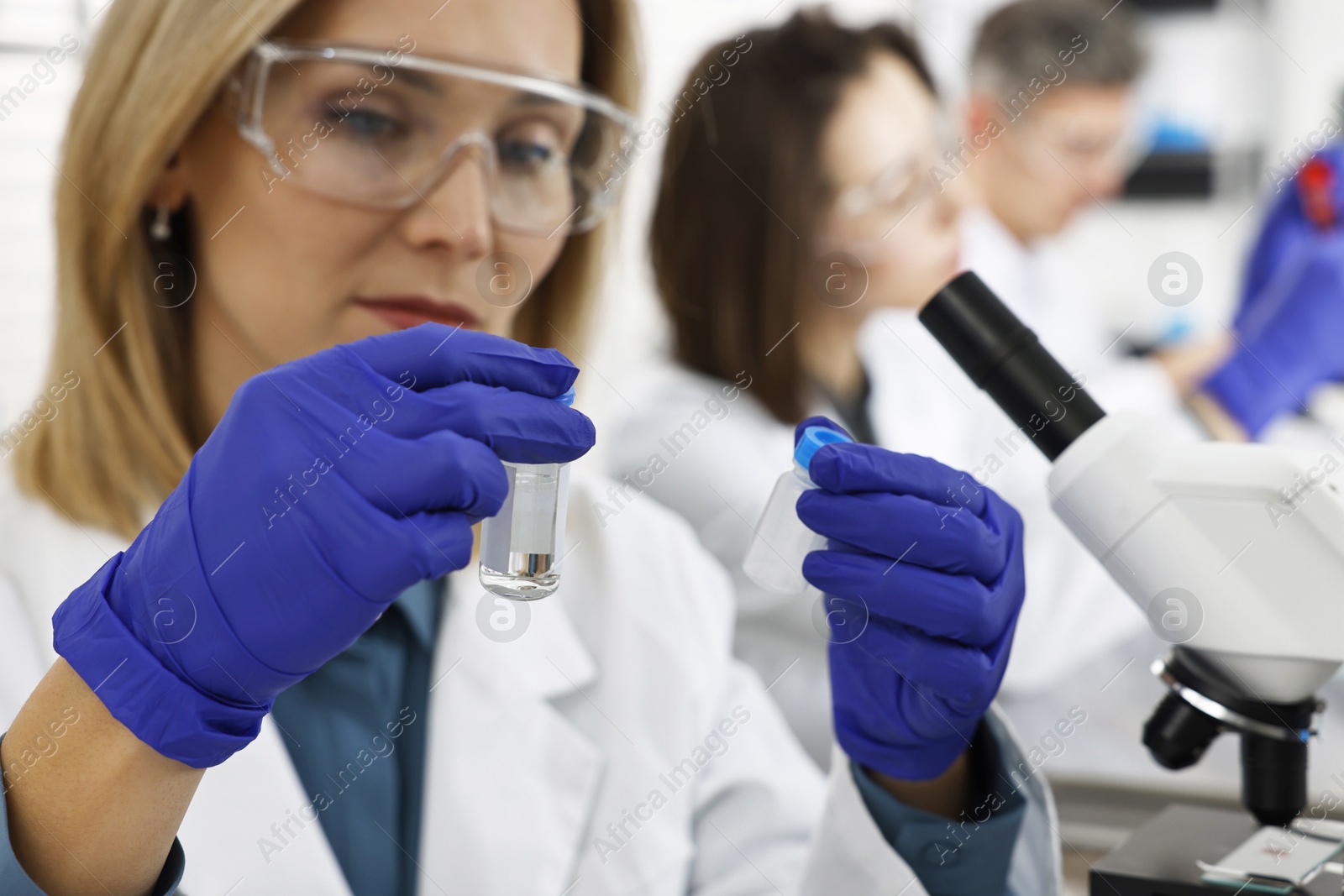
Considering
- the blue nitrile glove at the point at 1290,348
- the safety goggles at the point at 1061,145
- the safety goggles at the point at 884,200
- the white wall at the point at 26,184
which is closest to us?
the white wall at the point at 26,184

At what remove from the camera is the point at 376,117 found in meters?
0.90

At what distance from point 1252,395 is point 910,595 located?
184 cm

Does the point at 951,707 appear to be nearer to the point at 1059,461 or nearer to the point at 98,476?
the point at 1059,461

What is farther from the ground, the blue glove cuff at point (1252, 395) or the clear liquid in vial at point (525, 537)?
the clear liquid in vial at point (525, 537)

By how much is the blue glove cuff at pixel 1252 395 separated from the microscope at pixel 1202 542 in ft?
5.68

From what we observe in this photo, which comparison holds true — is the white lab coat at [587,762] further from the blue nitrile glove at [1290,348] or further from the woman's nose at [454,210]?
the blue nitrile glove at [1290,348]

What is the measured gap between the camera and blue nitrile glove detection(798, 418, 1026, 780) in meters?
0.78

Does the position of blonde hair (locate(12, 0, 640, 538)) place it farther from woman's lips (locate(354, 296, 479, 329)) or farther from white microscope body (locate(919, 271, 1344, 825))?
white microscope body (locate(919, 271, 1344, 825))

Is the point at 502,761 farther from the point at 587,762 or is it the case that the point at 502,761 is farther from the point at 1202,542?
the point at 1202,542

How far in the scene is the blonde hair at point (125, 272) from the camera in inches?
A: 34.9

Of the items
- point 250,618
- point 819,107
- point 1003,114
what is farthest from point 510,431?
point 1003,114

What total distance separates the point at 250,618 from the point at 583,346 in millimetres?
730

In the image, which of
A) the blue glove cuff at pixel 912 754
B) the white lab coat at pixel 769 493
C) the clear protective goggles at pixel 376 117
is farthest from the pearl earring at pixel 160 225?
the white lab coat at pixel 769 493

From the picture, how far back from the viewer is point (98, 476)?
38.0 inches
